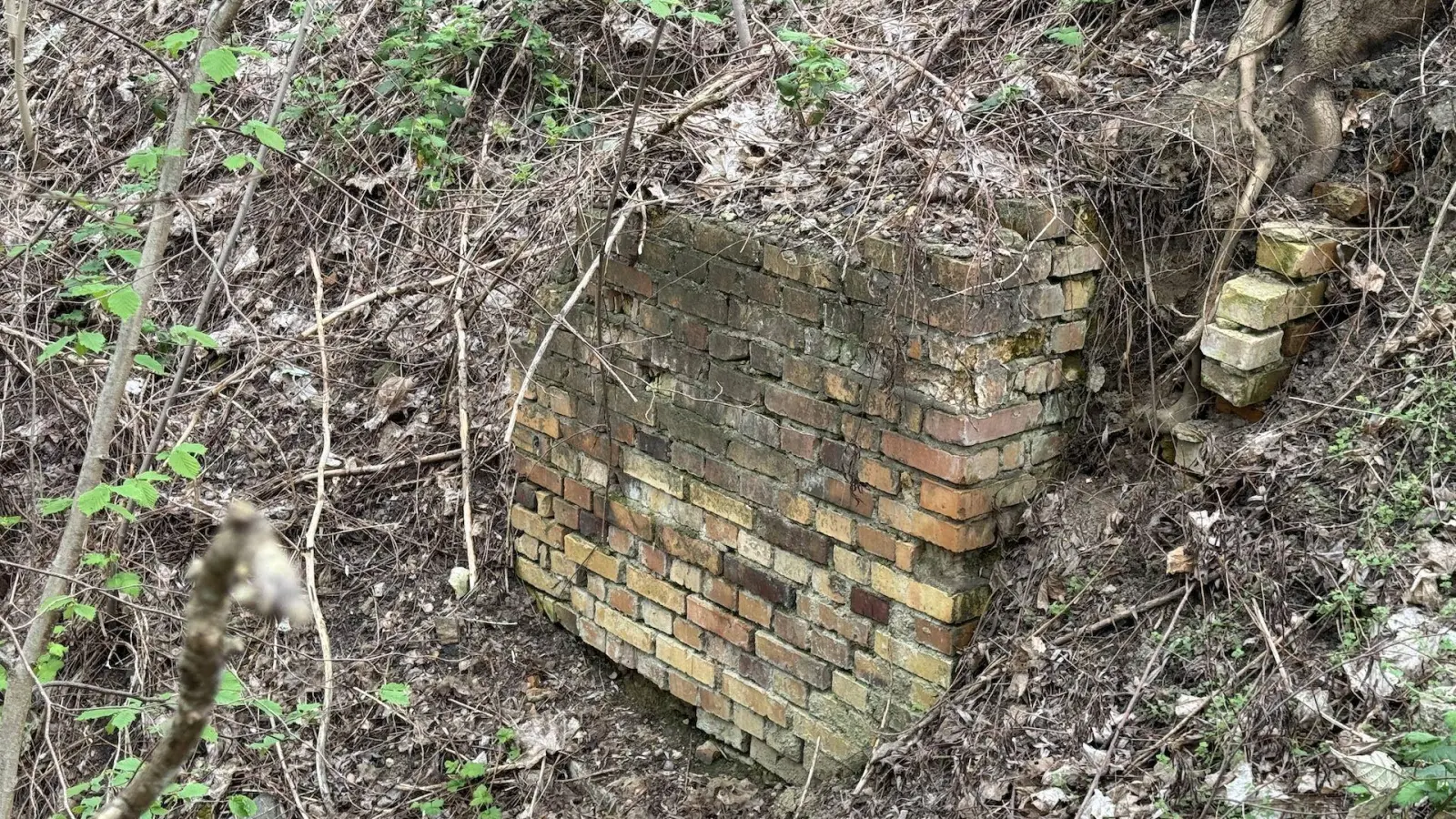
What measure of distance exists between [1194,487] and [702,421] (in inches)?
51.8

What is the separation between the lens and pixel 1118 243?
122 inches

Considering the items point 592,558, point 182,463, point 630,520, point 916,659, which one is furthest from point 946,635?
point 182,463

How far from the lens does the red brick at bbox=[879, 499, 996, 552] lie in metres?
3.04

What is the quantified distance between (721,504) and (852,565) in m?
0.48

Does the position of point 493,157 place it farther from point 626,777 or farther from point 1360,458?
point 1360,458

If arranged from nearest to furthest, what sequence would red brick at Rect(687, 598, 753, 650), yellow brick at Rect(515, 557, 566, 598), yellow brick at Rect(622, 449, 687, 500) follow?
red brick at Rect(687, 598, 753, 650) < yellow brick at Rect(622, 449, 687, 500) < yellow brick at Rect(515, 557, 566, 598)

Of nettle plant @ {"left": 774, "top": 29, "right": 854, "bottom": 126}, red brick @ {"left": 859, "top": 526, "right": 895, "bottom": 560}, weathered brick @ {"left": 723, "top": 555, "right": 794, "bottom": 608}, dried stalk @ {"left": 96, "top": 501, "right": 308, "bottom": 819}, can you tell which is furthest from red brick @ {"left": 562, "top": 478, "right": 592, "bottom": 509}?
dried stalk @ {"left": 96, "top": 501, "right": 308, "bottom": 819}

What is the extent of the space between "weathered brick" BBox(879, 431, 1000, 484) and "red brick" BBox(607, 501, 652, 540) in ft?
3.25

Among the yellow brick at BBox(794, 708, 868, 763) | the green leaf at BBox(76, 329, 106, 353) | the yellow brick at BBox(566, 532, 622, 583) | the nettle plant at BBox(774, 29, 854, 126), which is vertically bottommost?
the yellow brick at BBox(794, 708, 868, 763)

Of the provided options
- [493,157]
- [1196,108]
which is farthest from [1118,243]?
[493,157]

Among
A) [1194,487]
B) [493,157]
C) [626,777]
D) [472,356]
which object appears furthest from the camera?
[493,157]

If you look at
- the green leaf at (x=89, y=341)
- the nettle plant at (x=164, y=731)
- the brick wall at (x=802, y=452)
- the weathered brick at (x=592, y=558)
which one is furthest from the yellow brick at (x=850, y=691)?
the green leaf at (x=89, y=341)

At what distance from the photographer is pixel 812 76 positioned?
10.8 ft

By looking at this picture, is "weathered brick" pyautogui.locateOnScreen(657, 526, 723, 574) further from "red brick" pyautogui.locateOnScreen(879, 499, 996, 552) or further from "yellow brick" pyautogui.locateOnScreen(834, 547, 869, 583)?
"red brick" pyautogui.locateOnScreen(879, 499, 996, 552)
